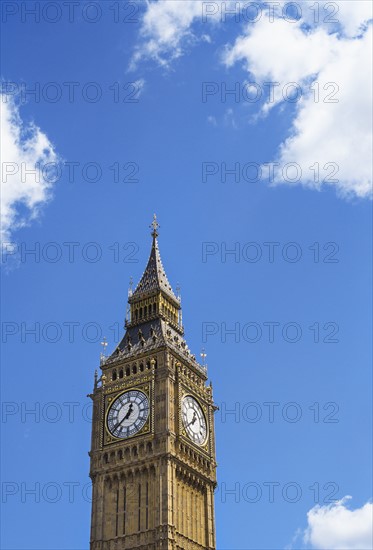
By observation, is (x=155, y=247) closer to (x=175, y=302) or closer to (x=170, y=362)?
(x=175, y=302)

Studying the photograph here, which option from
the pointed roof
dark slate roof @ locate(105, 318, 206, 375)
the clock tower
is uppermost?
the pointed roof

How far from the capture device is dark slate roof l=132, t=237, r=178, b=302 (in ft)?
394

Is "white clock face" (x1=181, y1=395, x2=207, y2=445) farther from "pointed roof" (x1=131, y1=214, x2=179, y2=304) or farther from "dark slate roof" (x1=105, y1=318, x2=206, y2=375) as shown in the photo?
"pointed roof" (x1=131, y1=214, x2=179, y2=304)

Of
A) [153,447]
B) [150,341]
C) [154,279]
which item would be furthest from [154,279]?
[153,447]

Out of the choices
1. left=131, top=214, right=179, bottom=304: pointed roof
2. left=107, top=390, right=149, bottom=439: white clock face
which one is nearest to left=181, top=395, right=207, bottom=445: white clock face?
left=107, top=390, right=149, bottom=439: white clock face

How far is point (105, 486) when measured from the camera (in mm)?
103938

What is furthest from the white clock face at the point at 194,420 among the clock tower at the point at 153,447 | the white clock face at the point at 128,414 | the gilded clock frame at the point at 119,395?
the white clock face at the point at 128,414

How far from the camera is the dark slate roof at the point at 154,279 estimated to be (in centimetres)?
12000

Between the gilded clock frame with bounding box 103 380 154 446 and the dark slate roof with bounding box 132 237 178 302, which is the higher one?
the dark slate roof with bounding box 132 237 178 302

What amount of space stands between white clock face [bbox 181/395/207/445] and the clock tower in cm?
12

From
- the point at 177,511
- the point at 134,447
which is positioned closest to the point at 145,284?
the point at 134,447

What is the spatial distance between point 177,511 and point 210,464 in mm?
Result: 10338

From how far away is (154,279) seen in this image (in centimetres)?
12100

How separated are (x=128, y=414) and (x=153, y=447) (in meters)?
5.95
